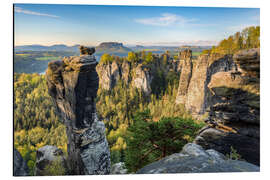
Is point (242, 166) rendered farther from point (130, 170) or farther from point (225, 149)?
point (130, 170)

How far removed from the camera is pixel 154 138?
4.05 m

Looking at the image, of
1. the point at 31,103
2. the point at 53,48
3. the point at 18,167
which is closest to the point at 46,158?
the point at 18,167

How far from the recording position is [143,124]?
3951mm

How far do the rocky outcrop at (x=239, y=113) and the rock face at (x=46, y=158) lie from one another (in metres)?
4.18

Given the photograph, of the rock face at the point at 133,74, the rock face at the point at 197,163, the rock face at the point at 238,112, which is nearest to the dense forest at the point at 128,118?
the rock face at the point at 133,74

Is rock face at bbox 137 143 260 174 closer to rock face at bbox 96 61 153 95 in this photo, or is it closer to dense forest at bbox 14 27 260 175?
dense forest at bbox 14 27 260 175

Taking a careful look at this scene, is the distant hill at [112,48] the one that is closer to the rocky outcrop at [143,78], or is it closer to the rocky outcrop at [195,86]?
the rocky outcrop at [143,78]

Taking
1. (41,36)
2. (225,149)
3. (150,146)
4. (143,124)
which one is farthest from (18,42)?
(225,149)

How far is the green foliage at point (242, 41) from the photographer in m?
3.91

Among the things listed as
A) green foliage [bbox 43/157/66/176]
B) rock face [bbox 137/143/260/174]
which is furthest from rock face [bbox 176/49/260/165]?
→ green foliage [bbox 43/157/66/176]

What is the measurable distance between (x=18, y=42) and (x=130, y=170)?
4530 mm

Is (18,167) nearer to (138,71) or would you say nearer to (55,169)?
(55,169)

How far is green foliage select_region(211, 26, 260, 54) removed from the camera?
3.91 m

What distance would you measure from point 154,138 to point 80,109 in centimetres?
220
